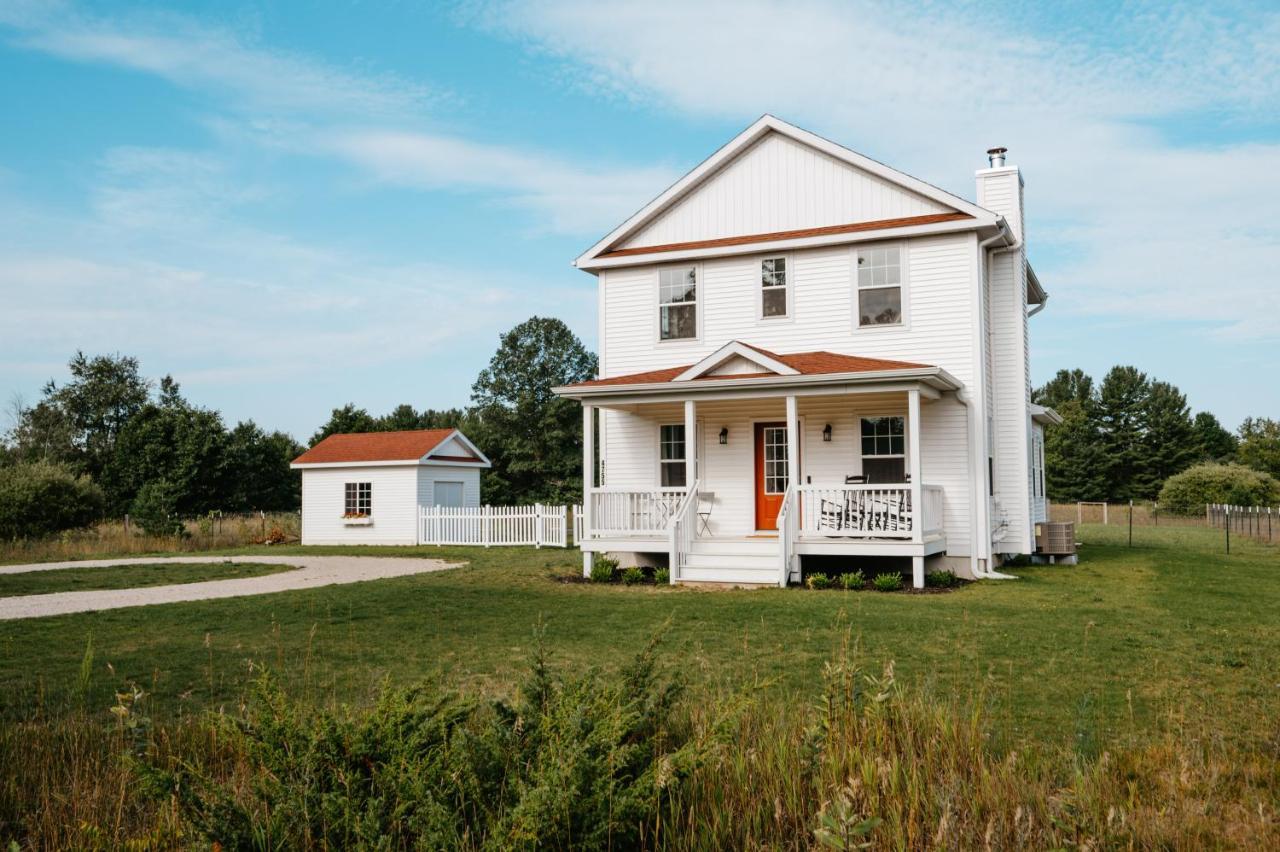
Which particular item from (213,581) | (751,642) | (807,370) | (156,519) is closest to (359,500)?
(156,519)

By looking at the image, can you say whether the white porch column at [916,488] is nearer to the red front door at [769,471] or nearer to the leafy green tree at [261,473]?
the red front door at [769,471]

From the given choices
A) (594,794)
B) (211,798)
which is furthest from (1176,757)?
(211,798)

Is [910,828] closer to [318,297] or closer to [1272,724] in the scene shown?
[1272,724]

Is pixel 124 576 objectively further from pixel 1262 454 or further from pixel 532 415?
pixel 1262 454

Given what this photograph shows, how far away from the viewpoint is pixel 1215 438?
7081 cm

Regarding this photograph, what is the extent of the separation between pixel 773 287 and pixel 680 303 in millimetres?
1869

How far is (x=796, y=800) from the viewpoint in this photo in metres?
3.91

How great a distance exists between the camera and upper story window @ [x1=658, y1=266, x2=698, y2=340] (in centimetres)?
1806

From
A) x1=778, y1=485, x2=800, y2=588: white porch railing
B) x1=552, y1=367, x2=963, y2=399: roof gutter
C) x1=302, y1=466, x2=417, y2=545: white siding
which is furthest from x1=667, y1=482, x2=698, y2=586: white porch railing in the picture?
x1=302, y1=466, x2=417, y2=545: white siding

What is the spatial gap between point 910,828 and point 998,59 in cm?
1244

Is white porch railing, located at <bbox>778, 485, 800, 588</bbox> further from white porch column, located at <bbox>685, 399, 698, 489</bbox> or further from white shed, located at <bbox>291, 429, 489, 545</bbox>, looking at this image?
white shed, located at <bbox>291, 429, 489, 545</bbox>

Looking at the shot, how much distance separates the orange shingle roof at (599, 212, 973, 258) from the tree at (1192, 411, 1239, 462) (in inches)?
2259

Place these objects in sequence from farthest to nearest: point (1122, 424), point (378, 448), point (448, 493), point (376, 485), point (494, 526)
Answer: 1. point (1122, 424)
2. point (448, 493)
3. point (378, 448)
4. point (376, 485)
5. point (494, 526)

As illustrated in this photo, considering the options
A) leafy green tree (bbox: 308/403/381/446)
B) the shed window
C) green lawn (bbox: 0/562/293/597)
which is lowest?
green lawn (bbox: 0/562/293/597)
